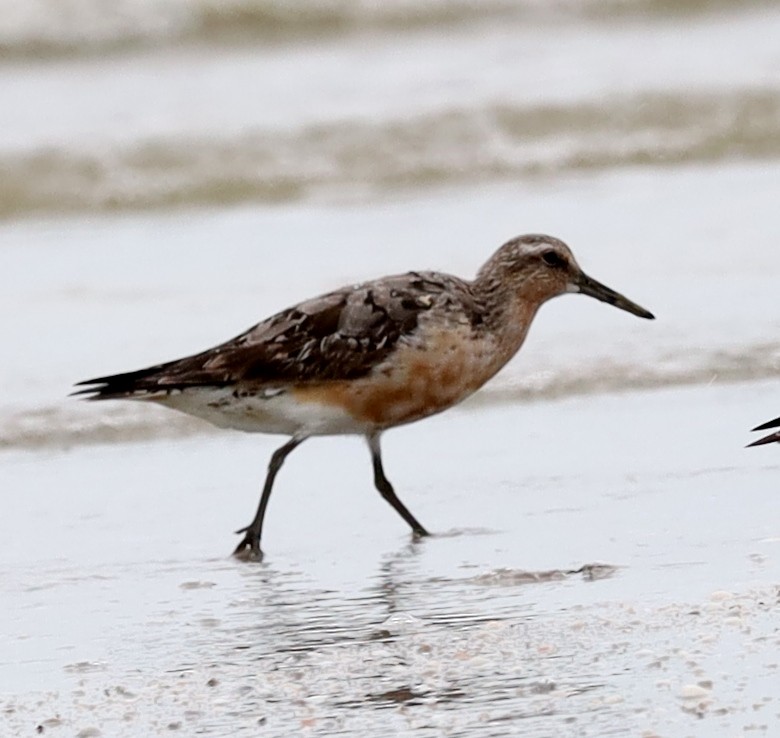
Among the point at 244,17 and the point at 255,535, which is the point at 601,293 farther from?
the point at 244,17

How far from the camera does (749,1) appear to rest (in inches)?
679

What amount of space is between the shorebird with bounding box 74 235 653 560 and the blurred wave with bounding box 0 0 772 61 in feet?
33.6

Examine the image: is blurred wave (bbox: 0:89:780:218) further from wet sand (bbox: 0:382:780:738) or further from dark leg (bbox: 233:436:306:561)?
dark leg (bbox: 233:436:306:561)

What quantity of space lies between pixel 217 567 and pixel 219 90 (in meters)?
9.48

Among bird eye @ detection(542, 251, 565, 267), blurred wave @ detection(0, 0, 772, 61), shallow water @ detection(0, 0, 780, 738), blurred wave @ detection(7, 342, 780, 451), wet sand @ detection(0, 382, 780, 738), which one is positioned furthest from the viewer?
blurred wave @ detection(0, 0, 772, 61)

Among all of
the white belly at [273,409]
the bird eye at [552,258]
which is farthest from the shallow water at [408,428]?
the bird eye at [552,258]

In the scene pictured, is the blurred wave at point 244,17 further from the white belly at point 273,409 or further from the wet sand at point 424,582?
the white belly at point 273,409

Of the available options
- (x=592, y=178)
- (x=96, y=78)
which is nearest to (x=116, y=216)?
(x=592, y=178)

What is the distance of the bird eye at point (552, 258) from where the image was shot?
672cm

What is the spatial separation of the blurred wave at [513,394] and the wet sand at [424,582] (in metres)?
0.10

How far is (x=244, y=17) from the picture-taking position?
1695 centimetres

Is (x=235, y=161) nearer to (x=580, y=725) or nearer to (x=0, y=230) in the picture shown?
(x=0, y=230)

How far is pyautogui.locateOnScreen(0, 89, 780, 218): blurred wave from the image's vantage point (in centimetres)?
1217

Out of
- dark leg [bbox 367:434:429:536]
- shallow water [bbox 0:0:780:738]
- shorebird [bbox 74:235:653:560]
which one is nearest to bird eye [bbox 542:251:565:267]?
shorebird [bbox 74:235:653:560]
